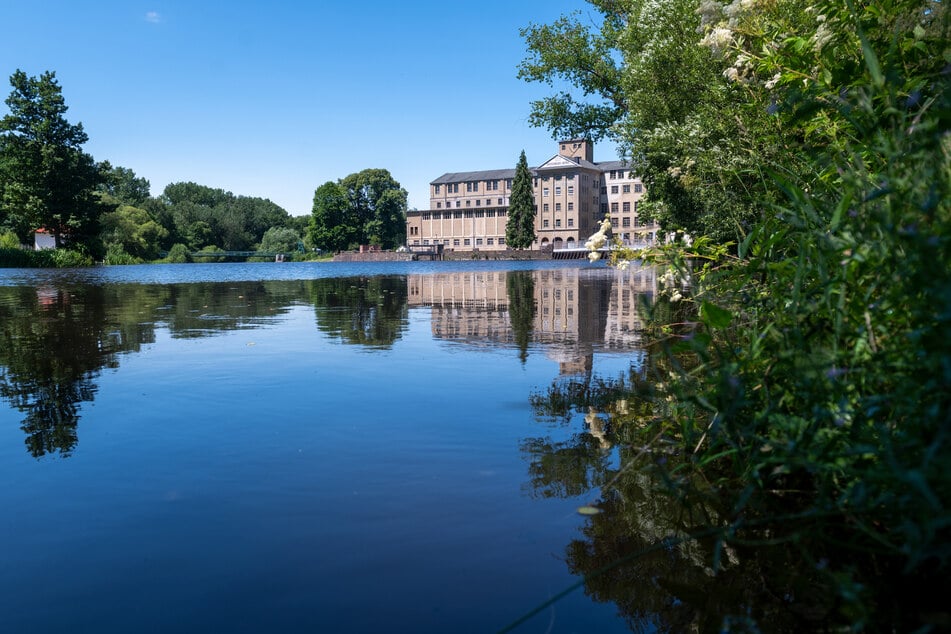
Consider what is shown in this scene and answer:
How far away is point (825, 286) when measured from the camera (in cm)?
220

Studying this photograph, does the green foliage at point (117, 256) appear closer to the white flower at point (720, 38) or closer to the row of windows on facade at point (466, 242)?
the row of windows on facade at point (466, 242)

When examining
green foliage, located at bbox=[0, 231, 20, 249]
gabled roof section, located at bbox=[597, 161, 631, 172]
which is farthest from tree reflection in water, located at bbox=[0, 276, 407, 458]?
gabled roof section, located at bbox=[597, 161, 631, 172]

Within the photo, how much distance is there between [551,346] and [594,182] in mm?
106514

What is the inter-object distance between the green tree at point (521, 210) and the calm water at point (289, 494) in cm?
9319

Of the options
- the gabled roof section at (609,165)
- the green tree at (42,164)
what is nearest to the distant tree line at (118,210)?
the green tree at (42,164)

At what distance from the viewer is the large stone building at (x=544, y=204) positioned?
104 metres

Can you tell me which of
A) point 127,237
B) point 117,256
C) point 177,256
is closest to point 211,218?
point 177,256

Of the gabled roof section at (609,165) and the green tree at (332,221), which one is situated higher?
the gabled roof section at (609,165)

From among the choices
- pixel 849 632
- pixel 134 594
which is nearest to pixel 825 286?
pixel 849 632

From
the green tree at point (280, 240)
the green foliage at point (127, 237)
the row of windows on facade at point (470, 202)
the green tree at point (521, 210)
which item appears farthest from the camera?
the green tree at point (280, 240)

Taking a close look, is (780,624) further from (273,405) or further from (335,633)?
(273,405)

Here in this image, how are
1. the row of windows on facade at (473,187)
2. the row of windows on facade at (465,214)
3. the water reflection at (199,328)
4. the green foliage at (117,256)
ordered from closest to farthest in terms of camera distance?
the water reflection at (199,328) < the green foliage at (117,256) < the row of windows on facade at (465,214) < the row of windows on facade at (473,187)

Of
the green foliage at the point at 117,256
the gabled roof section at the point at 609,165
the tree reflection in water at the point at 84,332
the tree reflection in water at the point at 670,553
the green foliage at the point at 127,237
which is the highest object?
the gabled roof section at the point at 609,165

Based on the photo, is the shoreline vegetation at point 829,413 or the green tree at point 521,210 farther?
the green tree at point 521,210
